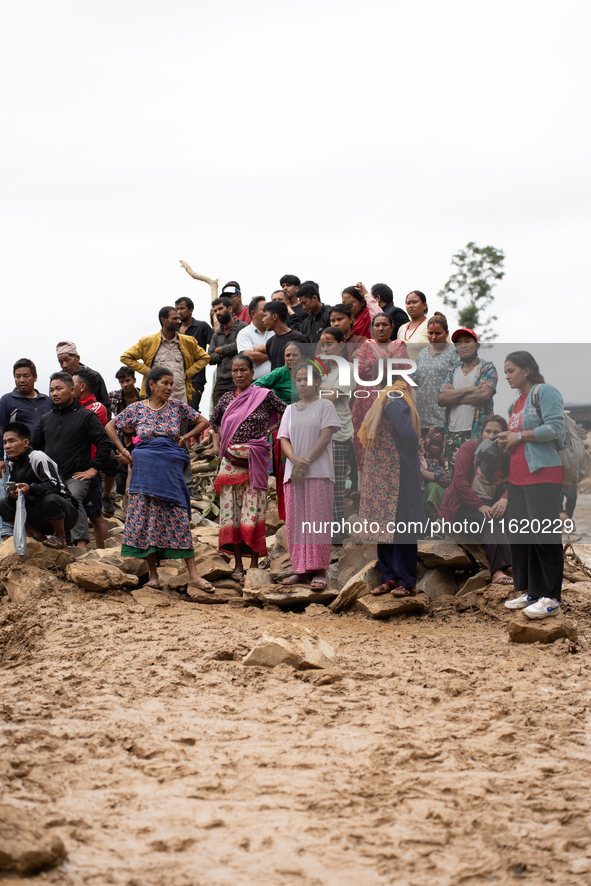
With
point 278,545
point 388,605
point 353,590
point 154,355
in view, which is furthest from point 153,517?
point 154,355

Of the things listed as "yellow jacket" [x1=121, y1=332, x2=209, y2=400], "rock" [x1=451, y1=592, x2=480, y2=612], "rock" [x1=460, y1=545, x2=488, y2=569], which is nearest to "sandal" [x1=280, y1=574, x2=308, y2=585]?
"rock" [x1=451, y1=592, x2=480, y2=612]

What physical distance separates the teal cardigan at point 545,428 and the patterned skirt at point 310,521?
1764 mm

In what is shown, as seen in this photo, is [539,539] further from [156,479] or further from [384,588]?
[156,479]

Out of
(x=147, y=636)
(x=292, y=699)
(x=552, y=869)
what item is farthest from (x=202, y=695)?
(x=552, y=869)

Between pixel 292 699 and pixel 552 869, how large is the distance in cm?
174

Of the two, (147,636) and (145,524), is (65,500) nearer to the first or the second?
(145,524)

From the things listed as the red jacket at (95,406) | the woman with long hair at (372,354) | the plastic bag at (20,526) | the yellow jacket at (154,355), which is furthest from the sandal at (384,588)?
the yellow jacket at (154,355)

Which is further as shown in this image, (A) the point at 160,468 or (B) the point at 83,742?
(A) the point at 160,468

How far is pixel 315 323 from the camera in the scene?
24.9 ft

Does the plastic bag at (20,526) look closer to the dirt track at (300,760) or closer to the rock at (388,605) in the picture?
the dirt track at (300,760)

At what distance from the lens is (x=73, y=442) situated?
655 cm

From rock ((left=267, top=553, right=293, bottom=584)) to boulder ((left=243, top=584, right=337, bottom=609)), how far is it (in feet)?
0.74

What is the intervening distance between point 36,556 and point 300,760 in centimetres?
390

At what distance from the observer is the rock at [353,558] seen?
6.98 metres
